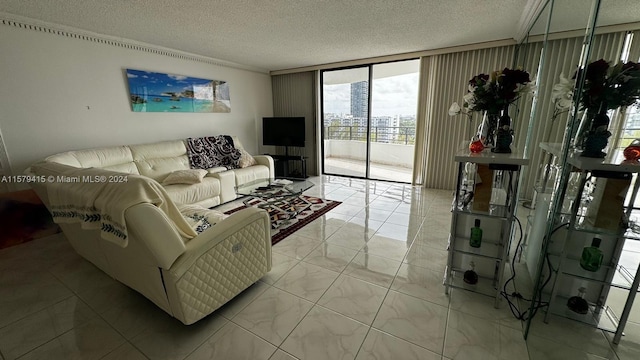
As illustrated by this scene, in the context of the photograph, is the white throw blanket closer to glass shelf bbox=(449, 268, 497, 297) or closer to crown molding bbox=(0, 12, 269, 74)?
glass shelf bbox=(449, 268, 497, 297)

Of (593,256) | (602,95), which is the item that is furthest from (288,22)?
(593,256)

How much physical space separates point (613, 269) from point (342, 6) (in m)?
2.74

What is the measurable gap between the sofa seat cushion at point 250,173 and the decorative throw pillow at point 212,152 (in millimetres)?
286

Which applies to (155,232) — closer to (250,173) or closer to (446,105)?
(250,173)

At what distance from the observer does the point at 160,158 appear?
3547 mm

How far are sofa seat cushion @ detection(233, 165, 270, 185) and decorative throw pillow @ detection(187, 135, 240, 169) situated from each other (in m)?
0.29

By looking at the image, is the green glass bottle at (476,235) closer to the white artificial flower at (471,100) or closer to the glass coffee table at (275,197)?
the white artificial flower at (471,100)

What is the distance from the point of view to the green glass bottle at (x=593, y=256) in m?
1.42

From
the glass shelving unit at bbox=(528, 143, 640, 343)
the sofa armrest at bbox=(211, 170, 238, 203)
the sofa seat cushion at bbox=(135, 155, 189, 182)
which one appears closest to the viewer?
the glass shelving unit at bbox=(528, 143, 640, 343)

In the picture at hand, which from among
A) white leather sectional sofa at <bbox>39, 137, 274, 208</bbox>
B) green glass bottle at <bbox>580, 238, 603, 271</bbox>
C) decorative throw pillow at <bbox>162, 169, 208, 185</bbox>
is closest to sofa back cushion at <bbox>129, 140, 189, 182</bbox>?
white leather sectional sofa at <bbox>39, 137, 274, 208</bbox>

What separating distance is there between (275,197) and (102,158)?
2091mm

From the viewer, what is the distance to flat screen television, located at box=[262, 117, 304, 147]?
505cm

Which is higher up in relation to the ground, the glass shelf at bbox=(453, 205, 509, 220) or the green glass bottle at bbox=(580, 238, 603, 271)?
the glass shelf at bbox=(453, 205, 509, 220)

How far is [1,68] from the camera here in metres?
2.42
